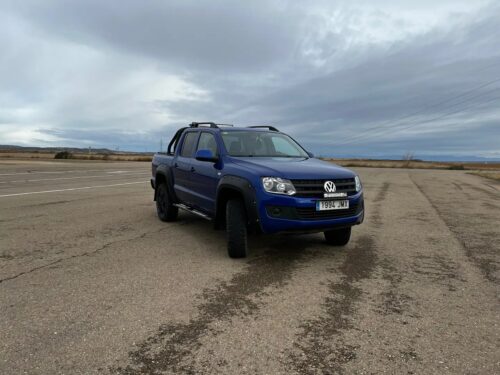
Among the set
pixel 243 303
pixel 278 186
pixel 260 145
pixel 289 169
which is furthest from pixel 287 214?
pixel 260 145

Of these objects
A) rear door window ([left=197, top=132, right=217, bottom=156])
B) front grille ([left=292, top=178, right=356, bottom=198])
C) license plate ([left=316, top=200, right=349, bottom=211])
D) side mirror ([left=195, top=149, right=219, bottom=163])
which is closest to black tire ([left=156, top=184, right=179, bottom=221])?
rear door window ([left=197, top=132, right=217, bottom=156])

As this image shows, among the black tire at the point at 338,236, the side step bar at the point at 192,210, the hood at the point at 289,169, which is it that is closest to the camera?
the hood at the point at 289,169

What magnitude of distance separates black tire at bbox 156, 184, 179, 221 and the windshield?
2151mm

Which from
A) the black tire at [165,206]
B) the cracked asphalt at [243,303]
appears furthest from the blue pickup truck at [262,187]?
the black tire at [165,206]

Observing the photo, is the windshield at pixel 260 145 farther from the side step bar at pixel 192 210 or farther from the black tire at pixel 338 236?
the black tire at pixel 338 236

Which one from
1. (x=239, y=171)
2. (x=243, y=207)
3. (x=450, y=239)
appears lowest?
(x=450, y=239)

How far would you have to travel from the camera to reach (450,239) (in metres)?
7.06

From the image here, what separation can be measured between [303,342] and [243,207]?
97.0 inches

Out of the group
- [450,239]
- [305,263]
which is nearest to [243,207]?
[305,263]

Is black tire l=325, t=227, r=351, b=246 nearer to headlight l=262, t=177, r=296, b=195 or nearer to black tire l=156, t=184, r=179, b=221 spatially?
headlight l=262, t=177, r=296, b=195

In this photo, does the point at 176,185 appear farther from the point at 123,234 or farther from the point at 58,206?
the point at 58,206

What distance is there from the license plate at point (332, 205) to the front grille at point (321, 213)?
0.14 ft

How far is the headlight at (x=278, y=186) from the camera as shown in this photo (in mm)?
5055

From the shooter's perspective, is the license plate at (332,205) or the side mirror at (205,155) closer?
the license plate at (332,205)
